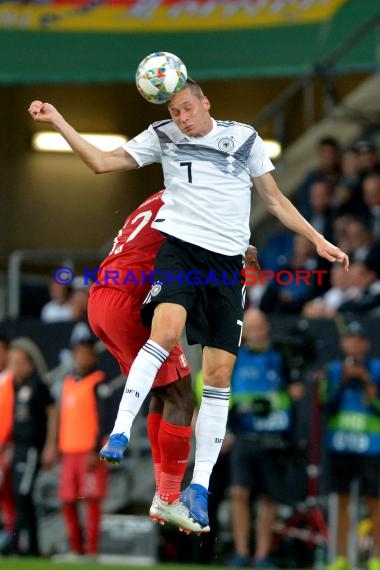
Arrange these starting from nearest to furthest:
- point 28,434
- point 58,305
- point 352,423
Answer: point 352,423 → point 28,434 → point 58,305

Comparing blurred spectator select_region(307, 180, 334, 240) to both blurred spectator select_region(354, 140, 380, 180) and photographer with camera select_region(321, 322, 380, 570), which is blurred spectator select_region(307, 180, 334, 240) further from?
photographer with camera select_region(321, 322, 380, 570)

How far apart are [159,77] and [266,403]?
6.12 meters

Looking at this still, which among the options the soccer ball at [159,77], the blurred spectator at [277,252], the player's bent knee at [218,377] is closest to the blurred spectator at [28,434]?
the blurred spectator at [277,252]

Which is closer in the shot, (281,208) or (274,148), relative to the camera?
(281,208)

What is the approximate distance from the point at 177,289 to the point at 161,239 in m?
0.56

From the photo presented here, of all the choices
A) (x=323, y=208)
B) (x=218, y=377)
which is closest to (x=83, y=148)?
(x=218, y=377)

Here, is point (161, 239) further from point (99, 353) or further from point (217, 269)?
point (99, 353)

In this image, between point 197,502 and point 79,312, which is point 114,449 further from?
point 79,312

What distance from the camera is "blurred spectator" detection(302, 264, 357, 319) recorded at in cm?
1463

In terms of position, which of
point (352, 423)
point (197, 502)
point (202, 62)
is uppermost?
point (202, 62)

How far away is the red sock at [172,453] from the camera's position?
8.84m

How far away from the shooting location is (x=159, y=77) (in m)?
8.28

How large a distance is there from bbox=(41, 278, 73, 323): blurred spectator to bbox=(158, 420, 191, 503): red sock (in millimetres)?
8285

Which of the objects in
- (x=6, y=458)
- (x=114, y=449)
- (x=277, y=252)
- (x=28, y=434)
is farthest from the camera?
(x=277, y=252)
